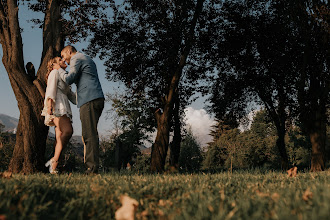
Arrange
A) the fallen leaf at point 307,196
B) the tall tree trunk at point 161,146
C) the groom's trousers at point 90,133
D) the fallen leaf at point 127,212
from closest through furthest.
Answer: the fallen leaf at point 127,212 → the fallen leaf at point 307,196 → the groom's trousers at point 90,133 → the tall tree trunk at point 161,146

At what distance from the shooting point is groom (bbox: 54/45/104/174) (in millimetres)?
5980

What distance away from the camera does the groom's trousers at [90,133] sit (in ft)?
→ 19.6

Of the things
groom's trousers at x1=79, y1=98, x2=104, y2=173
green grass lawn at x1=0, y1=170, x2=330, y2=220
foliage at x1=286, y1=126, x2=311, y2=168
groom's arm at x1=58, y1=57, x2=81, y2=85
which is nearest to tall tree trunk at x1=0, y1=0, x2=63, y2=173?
groom's arm at x1=58, y1=57, x2=81, y2=85

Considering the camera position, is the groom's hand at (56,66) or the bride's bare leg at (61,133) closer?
the bride's bare leg at (61,133)

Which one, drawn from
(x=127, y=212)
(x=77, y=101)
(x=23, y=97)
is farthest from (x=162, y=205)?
(x=23, y=97)

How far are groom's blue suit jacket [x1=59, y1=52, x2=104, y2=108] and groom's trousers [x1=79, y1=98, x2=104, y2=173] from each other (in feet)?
0.51

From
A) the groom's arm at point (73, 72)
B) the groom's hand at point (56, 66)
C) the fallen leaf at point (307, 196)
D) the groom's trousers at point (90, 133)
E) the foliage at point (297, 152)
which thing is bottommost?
the fallen leaf at point (307, 196)

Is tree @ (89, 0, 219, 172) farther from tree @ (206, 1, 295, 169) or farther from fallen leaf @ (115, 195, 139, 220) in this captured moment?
fallen leaf @ (115, 195, 139, 220)

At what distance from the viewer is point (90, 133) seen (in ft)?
19.6

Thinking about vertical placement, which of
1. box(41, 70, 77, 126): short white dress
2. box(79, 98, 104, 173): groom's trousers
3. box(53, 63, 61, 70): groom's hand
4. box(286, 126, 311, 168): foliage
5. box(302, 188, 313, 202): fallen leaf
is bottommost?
box(302, 188, 313, 202): fallen leaf

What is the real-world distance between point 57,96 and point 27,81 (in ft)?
6.36

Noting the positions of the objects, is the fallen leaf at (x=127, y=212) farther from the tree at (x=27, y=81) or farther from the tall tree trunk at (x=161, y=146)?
the tall tree trunk at (x=161, y=146)

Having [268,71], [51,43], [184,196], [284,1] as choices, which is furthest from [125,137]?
[184,196]

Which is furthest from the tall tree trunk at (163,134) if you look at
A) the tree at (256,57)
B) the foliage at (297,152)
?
the foliage at (297,152)
